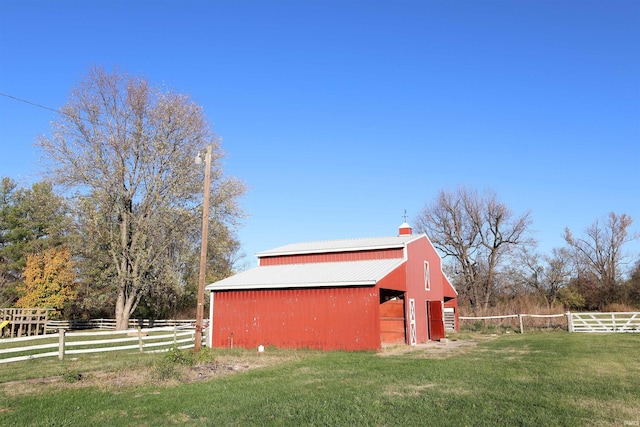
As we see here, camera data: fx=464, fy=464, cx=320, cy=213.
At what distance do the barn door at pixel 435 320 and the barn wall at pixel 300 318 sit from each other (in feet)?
25.3

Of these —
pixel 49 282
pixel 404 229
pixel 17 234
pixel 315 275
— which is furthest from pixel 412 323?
pixel 17 234

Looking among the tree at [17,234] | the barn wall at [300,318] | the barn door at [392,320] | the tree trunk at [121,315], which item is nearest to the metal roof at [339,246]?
the barn door at [392,320]

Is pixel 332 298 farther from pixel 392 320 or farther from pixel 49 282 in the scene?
pixel 49 282

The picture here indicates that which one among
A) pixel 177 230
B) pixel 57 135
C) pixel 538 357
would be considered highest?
pixel 57 135

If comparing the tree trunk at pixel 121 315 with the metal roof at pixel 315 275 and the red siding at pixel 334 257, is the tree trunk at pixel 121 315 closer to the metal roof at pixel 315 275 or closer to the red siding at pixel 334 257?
the red siding at pixel 334 257

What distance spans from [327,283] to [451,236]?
109 ft

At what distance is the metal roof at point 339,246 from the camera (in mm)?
23281

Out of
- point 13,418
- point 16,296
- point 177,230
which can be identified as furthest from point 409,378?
point 16,296

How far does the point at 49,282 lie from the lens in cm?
3662

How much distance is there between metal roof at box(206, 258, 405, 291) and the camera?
18812mm

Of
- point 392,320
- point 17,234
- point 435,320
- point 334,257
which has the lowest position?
point 435,320

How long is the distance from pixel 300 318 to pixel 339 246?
20.0 feet

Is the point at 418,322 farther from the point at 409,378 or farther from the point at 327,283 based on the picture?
the point at 409,378

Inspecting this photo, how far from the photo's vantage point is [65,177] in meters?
27.1
